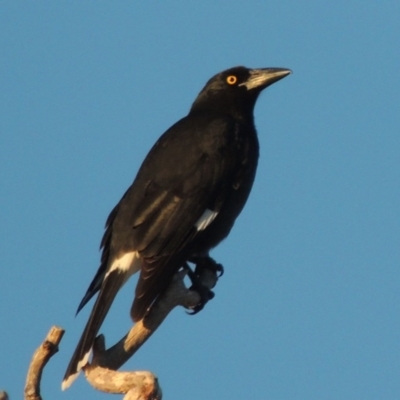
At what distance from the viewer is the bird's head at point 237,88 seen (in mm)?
8781

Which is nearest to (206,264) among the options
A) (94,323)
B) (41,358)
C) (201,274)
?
(201,274)

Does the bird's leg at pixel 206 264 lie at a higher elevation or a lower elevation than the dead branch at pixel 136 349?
higher

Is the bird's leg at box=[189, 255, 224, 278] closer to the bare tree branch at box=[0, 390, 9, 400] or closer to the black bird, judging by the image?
the black bird

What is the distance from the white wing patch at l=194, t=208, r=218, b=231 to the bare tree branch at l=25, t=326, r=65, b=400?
8.14ft

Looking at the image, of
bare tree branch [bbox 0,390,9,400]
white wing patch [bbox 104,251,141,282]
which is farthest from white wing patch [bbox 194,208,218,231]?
bare tree branch [bbox 0,390,9,400]

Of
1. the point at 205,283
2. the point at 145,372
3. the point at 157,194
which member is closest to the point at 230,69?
the point at 157,194

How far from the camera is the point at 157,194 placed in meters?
7.54

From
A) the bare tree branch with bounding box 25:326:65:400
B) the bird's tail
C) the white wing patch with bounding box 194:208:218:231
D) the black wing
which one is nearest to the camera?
the bare tree branch with bounding box 25:326:65:400

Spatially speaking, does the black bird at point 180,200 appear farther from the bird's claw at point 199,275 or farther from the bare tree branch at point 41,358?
the bare tree branch at point 41,358

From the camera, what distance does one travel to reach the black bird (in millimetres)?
6891

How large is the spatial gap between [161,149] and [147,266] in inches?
54.8

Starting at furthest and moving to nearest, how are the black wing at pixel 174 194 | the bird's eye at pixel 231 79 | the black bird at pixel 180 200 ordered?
1. the bird's eye at pixel 231 79
2. the black wing at pixel 174 194
3. the black bird at pixel 180 200

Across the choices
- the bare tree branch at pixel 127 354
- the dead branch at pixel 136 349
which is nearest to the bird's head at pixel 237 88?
the bare tree branch at pixel 127 354

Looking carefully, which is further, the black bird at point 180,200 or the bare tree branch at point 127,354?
the black bird at point 180,200
